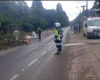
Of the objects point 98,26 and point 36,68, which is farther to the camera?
point 98,26

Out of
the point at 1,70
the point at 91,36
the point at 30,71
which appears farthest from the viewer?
the point at 91,36

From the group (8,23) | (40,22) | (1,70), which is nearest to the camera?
(1,70)

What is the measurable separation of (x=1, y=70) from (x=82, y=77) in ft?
12.7

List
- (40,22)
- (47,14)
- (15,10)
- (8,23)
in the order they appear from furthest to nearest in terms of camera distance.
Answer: (47,14), (40,22), (15,10), (8,23)

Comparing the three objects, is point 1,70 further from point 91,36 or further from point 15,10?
point 15,10

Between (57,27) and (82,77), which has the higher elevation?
(57,27)

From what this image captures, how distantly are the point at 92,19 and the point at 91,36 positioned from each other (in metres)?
2.38

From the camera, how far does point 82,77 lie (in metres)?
9.85

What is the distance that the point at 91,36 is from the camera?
107 ft

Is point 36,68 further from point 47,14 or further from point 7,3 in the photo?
point 47,14

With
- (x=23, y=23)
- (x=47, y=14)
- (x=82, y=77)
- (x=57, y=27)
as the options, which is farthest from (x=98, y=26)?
(x=47, y=14)

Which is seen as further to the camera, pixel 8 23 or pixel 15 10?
pixel 15 10

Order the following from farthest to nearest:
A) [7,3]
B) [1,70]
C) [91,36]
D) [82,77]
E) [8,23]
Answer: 1. [7,3]
2. [8,23]
3. [91,36]
4. [1,70]
5. [82,77]

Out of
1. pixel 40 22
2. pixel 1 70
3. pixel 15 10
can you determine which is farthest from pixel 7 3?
pixel 1 70
